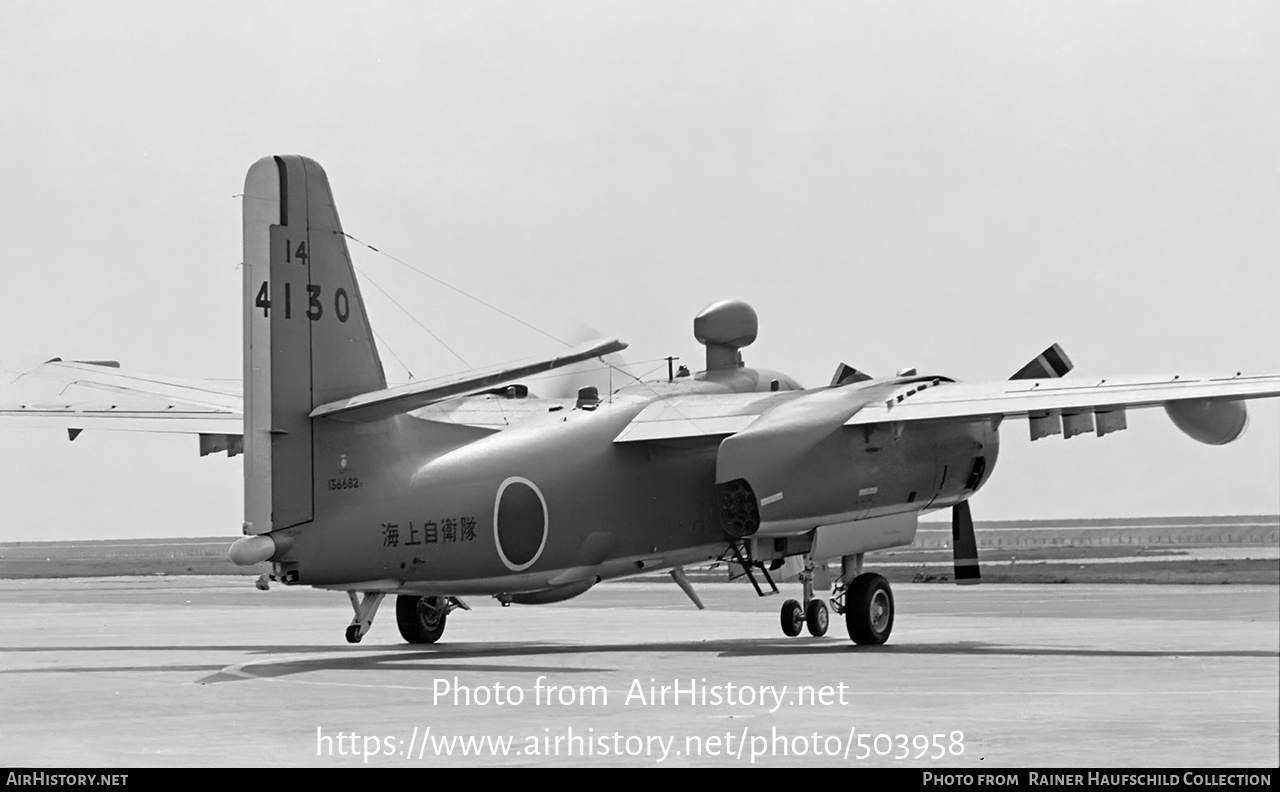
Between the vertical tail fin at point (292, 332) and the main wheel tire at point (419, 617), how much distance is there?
671 cm

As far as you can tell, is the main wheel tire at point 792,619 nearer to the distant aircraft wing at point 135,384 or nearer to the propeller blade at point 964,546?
A: the propeller blade at point 964,546

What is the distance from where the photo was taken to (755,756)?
13859mm

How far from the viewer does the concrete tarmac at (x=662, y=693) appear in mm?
13906

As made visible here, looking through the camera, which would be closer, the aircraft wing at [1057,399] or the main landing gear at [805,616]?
the aircraft wing at [1057,399]

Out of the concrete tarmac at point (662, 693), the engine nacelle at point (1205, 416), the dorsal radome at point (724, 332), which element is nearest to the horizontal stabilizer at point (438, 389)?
the concrete tarmac at point (662, 693)

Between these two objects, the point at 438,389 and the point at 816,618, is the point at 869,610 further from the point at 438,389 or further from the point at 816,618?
the point at 438,389

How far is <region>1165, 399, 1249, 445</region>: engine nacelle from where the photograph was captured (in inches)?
702

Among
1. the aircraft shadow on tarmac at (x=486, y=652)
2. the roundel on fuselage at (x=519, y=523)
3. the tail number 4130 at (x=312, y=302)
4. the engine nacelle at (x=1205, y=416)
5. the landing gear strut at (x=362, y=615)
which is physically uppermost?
the tail number 4130 at (x=312, y=302)

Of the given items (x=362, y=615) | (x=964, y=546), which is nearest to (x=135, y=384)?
(x=362, y=615)

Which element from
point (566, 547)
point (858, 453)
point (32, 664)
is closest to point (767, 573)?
point (858, 453)

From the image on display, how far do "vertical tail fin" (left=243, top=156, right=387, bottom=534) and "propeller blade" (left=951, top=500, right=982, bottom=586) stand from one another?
33.5ft

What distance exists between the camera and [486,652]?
1076 inches

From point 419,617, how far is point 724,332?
→ 7.64 meters
